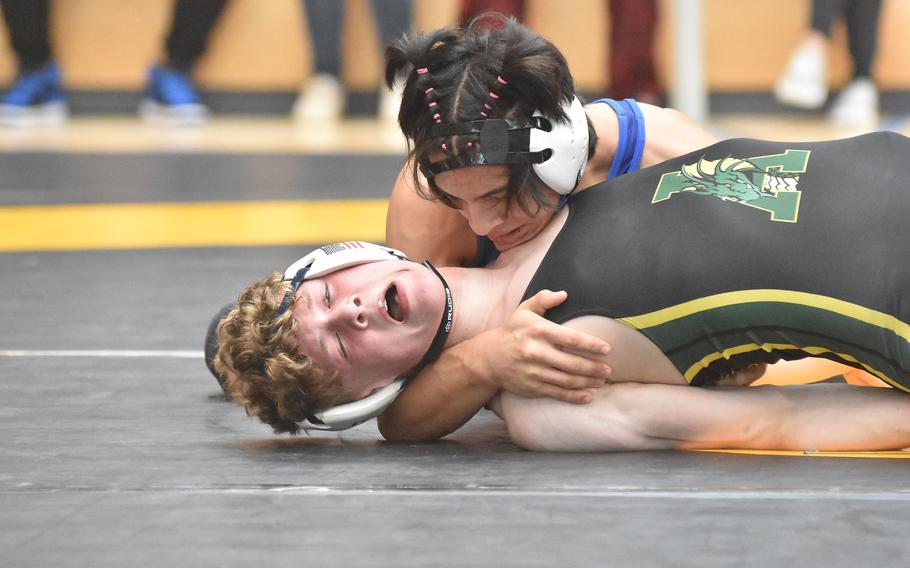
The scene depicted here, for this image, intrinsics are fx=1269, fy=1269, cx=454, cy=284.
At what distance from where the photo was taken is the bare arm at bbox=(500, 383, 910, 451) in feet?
6.89

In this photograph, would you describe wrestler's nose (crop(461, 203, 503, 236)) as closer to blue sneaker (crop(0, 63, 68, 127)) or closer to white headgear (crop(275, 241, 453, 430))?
white headgear (crop(275, 241, 453, 430))

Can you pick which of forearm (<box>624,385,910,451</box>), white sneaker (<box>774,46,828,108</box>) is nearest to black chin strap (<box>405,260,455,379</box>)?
forearm (<box>624,385,910,451</box>)

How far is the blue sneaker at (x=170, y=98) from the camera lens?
22.7 ft

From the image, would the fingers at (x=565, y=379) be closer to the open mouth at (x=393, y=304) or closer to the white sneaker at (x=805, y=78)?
the open mouth at (x=393, y=304)

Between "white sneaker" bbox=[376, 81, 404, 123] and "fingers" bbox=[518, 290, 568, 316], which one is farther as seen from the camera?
"white sneaker" bbox=[376, 81, 404, 123]

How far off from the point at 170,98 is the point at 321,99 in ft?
2.71

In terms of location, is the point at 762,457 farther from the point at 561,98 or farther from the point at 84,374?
the point at 84,374

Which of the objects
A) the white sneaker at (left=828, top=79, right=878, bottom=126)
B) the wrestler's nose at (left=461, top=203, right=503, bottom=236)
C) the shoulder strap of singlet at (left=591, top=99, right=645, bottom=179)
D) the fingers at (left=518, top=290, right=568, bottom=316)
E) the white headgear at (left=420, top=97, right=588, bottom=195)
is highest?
the white headgear at (left=420, top=97, right=588, bottom=195)

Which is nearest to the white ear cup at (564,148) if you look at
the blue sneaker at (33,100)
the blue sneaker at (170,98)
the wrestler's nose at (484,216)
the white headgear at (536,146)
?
the white headgear at (536,146)

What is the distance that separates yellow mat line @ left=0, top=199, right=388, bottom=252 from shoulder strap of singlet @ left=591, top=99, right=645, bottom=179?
64.6 inches

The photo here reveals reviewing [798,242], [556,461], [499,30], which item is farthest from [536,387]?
[499,30]

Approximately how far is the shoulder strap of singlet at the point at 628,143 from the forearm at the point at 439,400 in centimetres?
56

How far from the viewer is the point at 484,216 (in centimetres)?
218

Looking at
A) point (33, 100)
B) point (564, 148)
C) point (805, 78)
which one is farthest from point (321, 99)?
point (564, 148)
